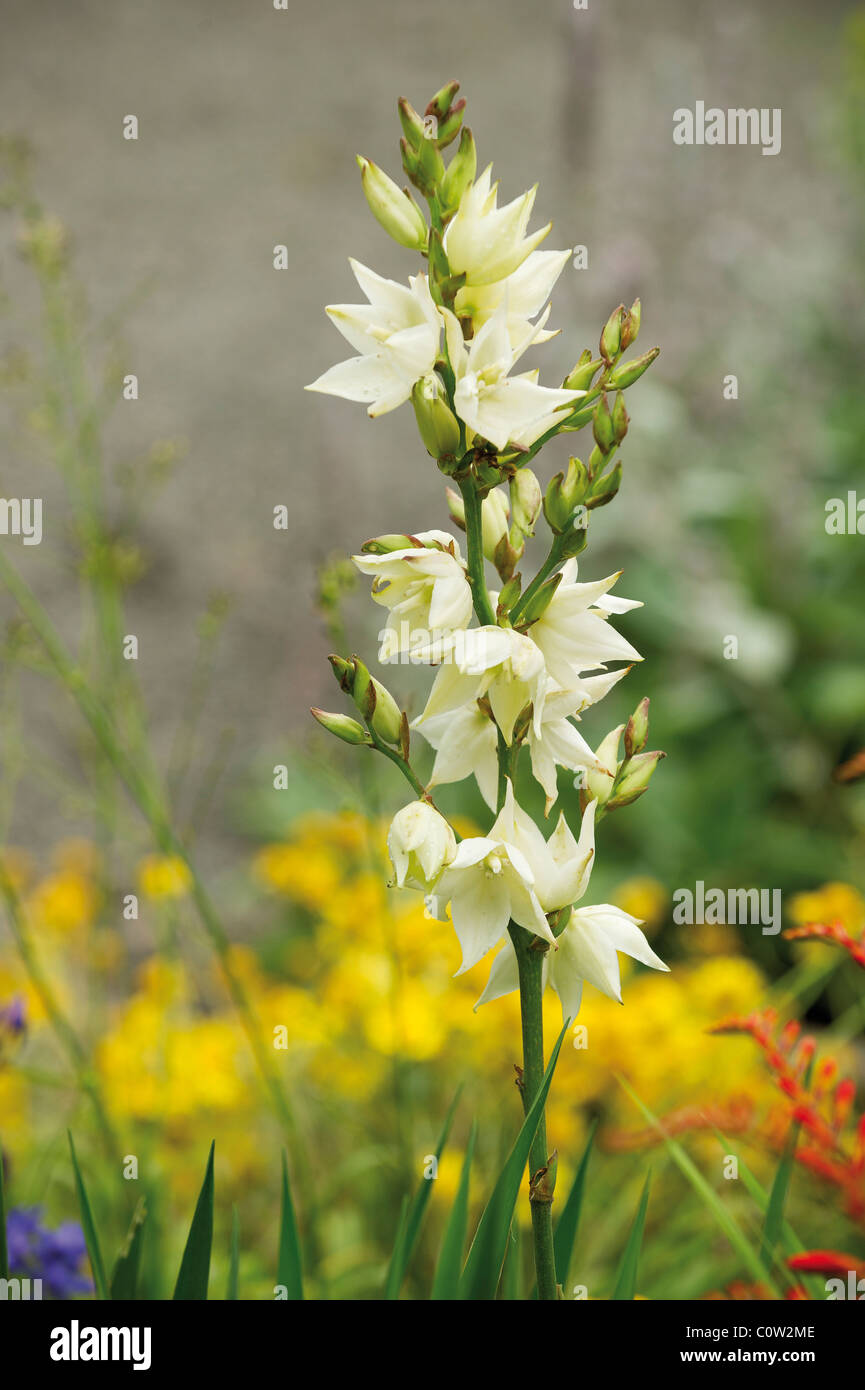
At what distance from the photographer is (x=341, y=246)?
16.0 feet

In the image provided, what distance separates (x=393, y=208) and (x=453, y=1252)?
26.9 inches

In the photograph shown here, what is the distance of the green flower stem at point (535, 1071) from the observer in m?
0.66

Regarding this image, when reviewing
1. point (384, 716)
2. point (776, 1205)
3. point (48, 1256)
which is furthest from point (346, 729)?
point (48, 1256)

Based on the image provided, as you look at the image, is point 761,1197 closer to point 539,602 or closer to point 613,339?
point 539,602

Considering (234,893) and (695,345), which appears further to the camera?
(695,345)

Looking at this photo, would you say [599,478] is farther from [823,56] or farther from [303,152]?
[823,56]

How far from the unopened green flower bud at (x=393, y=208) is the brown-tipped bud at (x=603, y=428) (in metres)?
0.15

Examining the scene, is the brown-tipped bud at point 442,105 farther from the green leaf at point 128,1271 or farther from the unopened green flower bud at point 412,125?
the green leaf at point 128,1271

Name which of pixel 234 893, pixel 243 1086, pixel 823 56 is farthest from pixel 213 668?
pixel 823 56

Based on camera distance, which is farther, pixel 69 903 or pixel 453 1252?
pixel 69 903

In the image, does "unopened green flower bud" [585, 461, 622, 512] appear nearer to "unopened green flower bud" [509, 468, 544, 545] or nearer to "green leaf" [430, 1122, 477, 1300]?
"unopened green flower bud" [509, 468, 544, 545]

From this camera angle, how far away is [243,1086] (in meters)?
1.80

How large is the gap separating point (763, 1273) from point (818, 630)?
94.1 inches

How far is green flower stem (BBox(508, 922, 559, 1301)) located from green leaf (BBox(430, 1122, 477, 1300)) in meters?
0.10
